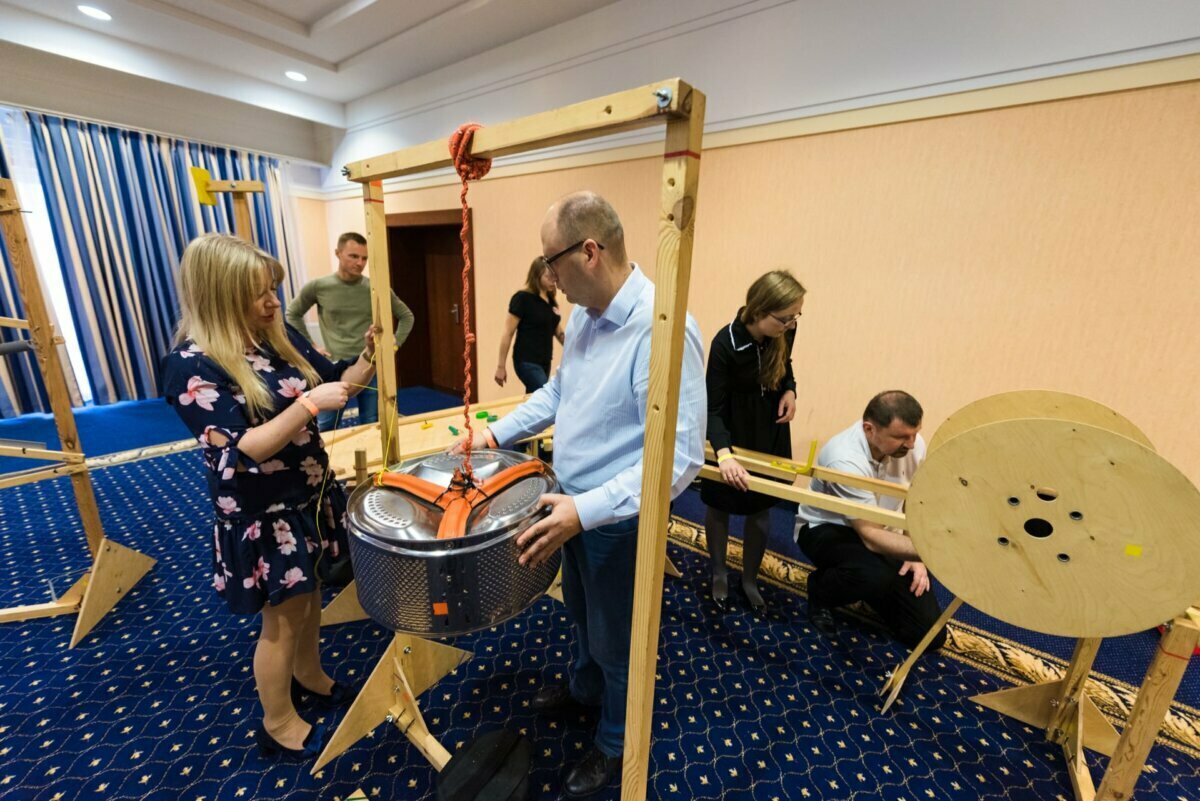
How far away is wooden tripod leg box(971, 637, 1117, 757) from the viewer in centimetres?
157

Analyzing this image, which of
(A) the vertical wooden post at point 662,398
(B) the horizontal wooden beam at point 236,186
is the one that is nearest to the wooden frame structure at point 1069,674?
(A) the vertical wooden post at point 662,398

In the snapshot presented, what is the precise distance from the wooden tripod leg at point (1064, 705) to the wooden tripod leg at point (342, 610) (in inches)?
94.1

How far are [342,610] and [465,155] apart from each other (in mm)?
1930

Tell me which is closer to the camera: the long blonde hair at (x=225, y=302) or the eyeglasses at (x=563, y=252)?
the eyeglasses at (x=563, y=252)

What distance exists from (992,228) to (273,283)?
285cm

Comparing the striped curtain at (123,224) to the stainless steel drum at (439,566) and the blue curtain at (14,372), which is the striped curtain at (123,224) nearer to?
the blue curtain at (14,372)

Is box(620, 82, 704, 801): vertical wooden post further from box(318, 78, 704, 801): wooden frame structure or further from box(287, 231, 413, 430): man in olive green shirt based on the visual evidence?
box(287, 231, 413, 430): man in olive green shirt

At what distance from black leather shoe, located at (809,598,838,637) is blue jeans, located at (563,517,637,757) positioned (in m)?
1.14

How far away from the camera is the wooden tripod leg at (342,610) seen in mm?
2051

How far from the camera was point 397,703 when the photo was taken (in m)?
1.56

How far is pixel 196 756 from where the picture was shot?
149 centimetres

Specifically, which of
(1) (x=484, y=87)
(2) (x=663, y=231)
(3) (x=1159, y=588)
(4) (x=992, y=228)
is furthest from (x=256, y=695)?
(1) (x=484, y=87)

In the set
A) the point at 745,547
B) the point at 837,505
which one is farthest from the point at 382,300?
the point at 745,547

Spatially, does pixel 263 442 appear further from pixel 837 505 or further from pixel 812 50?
pixel 812 50
